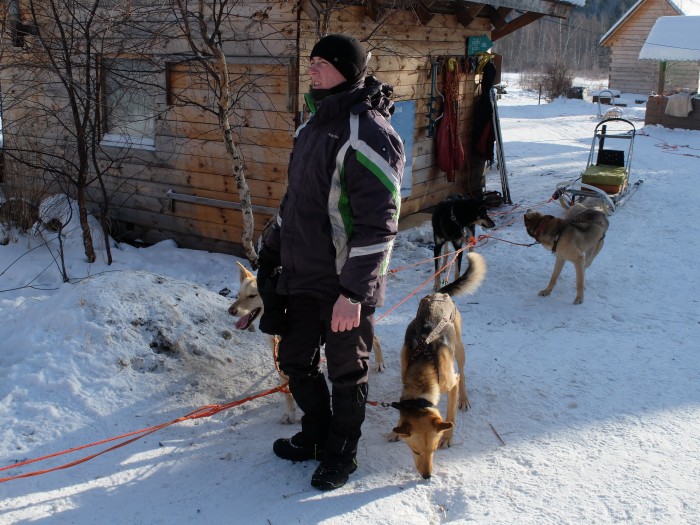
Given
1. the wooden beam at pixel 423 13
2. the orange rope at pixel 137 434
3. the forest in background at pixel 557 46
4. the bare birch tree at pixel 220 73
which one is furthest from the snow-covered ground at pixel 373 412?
the forest in background at pixel 557 46

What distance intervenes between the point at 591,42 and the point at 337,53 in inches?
2437

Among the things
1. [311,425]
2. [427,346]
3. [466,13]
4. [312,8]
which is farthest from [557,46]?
[311,425]

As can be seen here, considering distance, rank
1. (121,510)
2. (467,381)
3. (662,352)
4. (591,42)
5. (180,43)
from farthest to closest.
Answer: (591,42)
(180,43)
(662,352)
(467,381)
(121,510)

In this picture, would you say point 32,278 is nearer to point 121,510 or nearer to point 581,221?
point 121,510

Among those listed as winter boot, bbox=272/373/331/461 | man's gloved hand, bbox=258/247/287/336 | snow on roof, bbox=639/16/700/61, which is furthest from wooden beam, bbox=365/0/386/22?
snow on roof, bbox=639/16/700/61

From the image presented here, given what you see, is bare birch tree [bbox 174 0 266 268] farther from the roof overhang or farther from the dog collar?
the dog collar

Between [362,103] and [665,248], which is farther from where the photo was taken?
[665,248]

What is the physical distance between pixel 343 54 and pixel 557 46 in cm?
6011

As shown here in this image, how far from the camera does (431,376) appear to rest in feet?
10.6

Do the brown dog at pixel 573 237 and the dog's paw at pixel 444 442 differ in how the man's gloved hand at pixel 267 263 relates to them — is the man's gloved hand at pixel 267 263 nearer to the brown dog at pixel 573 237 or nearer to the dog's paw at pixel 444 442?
the dog's paw at pixel 444 442

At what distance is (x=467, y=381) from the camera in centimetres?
427

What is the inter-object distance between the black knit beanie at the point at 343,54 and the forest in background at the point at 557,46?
169 feet

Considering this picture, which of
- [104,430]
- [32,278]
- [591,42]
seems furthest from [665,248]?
[591,42]

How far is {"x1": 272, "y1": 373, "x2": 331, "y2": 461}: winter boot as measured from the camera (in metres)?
3.12
